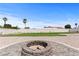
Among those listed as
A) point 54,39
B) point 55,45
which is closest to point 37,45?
point 55,45

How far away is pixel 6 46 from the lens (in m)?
6.61

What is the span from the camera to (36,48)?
6203 millimetres

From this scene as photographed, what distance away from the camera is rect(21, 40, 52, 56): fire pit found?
5.89 m

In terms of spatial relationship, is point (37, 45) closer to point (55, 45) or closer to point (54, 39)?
point (55, 45)

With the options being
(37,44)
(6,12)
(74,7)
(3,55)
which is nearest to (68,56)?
(37,44)

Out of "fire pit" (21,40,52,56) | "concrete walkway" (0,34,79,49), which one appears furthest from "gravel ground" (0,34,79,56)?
"fire pit" (21,40,52,56)

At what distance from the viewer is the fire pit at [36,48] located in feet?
19.3

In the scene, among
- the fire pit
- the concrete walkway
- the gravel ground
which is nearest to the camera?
the fire pit

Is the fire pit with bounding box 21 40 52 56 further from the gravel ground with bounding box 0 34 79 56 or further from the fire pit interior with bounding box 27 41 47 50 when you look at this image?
the gravel ground with bounding box 0 34 79 56

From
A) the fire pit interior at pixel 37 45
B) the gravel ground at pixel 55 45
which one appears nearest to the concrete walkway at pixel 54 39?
the gravel ground at pixel 55 45

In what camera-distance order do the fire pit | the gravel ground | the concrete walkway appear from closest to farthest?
1. the fire pit
2. the gravel ground
3. the concrete walkway

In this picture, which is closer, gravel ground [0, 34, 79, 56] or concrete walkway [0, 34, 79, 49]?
gravel ground [0, 34, 79, 56]

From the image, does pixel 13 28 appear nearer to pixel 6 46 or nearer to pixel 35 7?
pixel 6 46

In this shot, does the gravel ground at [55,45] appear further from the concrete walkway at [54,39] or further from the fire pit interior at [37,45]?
the fire pit interior at [37,45]
